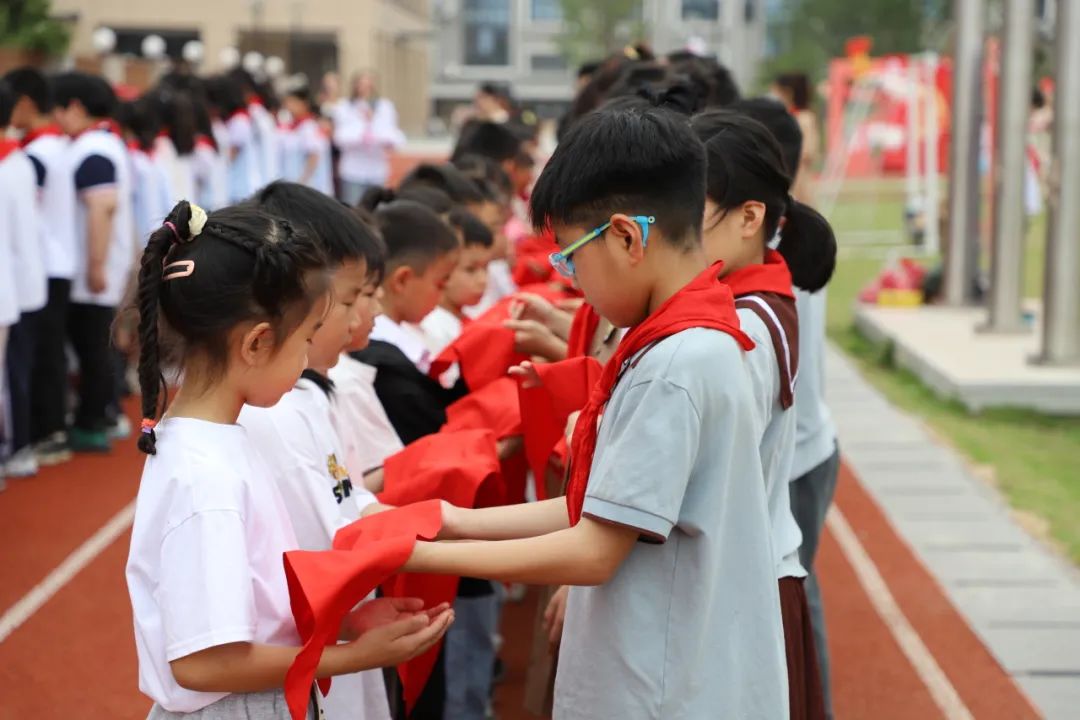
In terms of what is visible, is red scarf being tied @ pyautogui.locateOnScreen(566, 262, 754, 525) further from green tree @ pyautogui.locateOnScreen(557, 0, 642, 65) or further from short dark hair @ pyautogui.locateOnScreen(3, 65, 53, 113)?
green tree @ pyautogui.locateOnScreen(557, 0, 642, 65)

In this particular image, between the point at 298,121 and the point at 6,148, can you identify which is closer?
the point at 6,148

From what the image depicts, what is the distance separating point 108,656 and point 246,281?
9.66ft

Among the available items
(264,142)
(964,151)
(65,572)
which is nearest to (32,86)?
(65,572)

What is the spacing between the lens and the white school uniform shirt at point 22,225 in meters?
6.66

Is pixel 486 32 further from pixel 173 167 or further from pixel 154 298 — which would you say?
pixel 154 298

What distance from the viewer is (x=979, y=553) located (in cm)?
590

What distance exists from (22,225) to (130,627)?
2.62m

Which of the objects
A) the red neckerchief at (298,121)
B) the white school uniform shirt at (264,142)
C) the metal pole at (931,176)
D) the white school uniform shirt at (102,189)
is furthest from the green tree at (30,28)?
the white school uniform shirt at (102,189)

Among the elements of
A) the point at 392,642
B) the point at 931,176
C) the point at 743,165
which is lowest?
the point at 931,176

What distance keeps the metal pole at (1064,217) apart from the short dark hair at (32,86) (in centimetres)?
602

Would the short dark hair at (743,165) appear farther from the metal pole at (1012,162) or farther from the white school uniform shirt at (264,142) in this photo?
the white school uniform shirt at (264,142)

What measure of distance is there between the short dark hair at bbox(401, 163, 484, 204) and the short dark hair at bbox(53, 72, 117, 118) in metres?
3.49

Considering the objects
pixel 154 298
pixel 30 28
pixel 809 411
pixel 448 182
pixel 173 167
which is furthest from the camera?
pixel 30 28

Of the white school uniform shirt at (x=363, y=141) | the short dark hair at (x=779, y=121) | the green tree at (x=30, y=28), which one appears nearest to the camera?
the short dark hair at (x=779, y=121)
